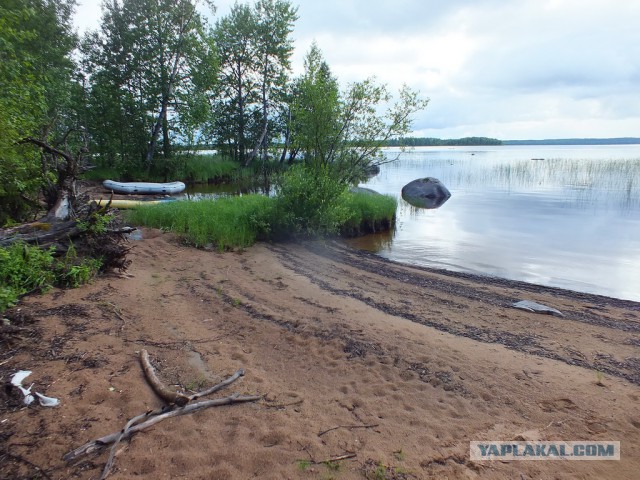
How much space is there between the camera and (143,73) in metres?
23.9

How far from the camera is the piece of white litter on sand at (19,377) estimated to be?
329 centimetres

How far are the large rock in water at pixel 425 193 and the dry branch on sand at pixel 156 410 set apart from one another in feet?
67.4

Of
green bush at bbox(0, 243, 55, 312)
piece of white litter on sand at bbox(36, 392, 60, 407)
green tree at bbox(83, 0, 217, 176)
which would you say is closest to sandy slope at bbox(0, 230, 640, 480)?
piece of white litter on sand at bbox(36, 392, 60, 407)

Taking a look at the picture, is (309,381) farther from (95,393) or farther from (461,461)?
(95,393)

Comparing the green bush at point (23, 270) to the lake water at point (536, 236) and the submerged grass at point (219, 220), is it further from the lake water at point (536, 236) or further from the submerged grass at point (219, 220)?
the lake water at point (536, 236)

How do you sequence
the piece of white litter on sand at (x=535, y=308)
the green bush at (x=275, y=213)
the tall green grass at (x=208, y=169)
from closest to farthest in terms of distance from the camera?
the piece of white litter on sand at (x=535, y=308), the green bush at (x=275, y=213), the tall green grass at (x=208, y=169)

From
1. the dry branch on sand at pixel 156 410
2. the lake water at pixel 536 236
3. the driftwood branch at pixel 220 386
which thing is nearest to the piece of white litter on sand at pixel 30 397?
the dry branch on sand at pixel 156 410

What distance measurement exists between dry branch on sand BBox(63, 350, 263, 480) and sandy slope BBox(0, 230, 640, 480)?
7 cm

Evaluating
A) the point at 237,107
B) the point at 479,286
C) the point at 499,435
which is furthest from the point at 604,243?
the point at 237,107

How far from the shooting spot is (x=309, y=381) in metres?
3.99

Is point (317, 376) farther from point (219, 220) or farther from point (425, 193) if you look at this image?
point (425, 193)

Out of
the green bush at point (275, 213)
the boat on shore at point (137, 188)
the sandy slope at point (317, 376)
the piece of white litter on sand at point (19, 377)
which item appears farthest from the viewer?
the boat on shore at point (137, 188)

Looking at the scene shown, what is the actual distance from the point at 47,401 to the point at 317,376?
240cm

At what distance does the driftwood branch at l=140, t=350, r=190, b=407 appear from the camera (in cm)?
332
